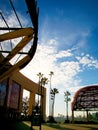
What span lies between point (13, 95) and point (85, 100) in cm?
2343

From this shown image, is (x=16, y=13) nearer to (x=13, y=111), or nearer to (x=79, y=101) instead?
(x=13, y=111)

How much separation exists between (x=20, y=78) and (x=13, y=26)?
2972 cm

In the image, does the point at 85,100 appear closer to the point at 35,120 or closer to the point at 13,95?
the point at 13,95

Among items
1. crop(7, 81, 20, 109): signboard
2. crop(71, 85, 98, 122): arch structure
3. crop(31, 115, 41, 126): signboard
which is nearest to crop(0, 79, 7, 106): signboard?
crop(7, 81, 20, 109): signboard

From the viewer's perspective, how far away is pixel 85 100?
166 ft

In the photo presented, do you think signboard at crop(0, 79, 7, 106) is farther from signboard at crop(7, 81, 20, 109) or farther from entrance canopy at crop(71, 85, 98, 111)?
entrance canopy at crop(71, 85, 98, 111)

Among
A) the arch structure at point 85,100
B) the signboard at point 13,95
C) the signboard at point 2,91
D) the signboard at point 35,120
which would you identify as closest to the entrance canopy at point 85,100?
the arch structure at point 85,100

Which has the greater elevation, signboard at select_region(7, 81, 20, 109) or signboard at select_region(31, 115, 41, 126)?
signboard at select_region(7, 81, 20, 109)

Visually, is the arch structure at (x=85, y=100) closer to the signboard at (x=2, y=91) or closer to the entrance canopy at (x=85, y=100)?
the entrance canopy at (x=85, y=100)

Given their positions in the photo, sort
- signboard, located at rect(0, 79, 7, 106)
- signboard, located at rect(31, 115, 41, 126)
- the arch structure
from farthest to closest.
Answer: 1. the arch structure
2. signboard, located at rect(0, 79, 7, 106)
3. signboard, located at rect(31, 115, 41, 126)

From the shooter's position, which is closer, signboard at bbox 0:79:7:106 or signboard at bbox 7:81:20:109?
signboard at bbox 0:79:7:106

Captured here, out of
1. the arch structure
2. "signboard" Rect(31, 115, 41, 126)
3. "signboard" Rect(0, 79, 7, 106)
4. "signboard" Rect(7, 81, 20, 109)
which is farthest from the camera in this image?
the arch structure

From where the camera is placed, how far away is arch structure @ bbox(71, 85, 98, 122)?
49.3 meters

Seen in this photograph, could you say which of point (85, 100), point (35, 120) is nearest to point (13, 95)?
point (35, 120)
